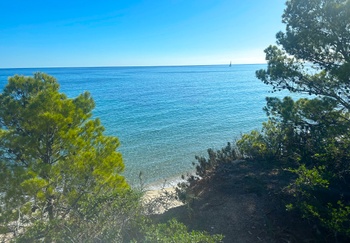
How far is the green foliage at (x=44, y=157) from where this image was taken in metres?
6.50

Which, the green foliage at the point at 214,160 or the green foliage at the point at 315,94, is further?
the green foliage at the point at 214,160

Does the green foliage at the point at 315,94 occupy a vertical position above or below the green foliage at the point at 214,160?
above

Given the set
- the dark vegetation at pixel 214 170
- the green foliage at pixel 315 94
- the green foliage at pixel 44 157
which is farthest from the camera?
the green foliage at pixel 44 157

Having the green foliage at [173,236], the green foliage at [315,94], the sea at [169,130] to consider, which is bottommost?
the sea at [169,130]

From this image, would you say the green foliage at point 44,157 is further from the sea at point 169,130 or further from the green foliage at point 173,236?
the sea at point 169,130

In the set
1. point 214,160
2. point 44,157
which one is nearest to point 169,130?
point 214,160

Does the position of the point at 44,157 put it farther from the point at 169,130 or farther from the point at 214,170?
the point at 169,130

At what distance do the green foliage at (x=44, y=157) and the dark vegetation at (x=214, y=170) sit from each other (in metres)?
0.03

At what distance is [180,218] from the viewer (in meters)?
6.51

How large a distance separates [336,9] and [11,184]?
926 cm

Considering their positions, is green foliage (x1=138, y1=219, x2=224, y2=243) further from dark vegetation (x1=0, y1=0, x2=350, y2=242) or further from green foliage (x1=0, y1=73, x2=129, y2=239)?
green foliage (x1=0, y1=73, x2=129, y2=239)

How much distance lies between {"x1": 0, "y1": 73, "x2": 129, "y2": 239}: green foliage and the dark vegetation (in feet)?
0.09

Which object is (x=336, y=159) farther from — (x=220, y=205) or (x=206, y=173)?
(x=206, y=173)

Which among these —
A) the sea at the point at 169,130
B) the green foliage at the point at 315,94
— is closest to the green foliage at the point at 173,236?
the green foliage at the point at 315,94
